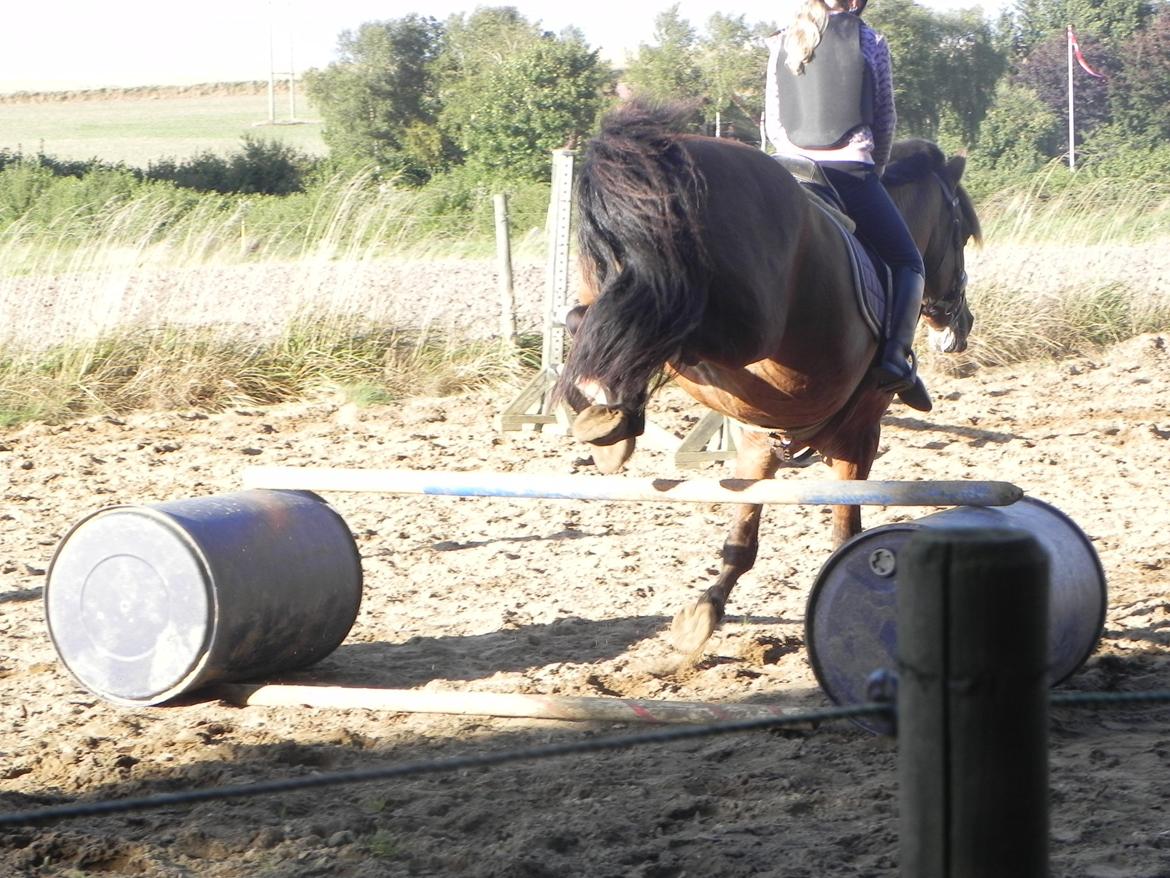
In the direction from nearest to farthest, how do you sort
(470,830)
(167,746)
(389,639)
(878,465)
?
(470,830)
(167,746)
(389,639)
(878,465)

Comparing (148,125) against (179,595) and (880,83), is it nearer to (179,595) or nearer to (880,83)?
(880,83)

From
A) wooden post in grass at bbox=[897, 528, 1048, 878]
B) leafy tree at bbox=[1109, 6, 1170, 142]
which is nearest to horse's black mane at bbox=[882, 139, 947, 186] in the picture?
wooden post in grass at bbox=[897, 528, 1048, 878]

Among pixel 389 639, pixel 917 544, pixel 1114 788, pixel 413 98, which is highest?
pixel 413 98

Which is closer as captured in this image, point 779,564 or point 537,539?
point 779,564

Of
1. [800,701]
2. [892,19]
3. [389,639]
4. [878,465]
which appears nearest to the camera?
[800,701]

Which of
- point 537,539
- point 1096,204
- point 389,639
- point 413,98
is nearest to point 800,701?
point 389,639

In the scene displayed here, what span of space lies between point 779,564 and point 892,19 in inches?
1550

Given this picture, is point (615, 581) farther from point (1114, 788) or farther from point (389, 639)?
point (1114, 788)

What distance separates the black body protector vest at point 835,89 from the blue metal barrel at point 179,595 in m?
2.41

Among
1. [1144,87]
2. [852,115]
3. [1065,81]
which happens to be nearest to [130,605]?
[852,115]

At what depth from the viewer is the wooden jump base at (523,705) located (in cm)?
370

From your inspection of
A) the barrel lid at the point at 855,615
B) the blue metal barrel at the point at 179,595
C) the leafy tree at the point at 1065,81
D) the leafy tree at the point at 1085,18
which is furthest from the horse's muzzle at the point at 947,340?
the leafy tree at the point at 1085,18

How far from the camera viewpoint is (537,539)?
667cm

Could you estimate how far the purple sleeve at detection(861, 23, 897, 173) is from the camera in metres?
4.85
